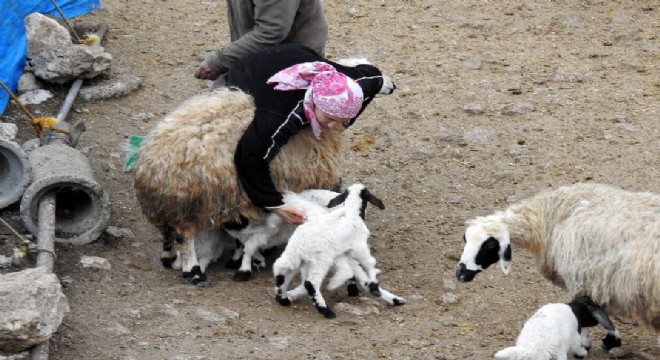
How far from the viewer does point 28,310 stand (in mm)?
6055

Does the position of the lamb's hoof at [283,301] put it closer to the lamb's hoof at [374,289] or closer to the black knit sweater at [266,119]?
the lamb's hoof at [374,289]

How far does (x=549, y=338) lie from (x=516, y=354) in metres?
0.26

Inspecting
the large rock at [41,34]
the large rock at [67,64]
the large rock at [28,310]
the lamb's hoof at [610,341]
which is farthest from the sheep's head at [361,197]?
the large rock at [41,34]

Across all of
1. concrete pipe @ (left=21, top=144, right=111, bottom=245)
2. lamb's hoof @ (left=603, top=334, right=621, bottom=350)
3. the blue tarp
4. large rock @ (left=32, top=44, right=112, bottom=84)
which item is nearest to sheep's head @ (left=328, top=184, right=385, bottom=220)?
concrete pipe @ (left=21, top=144, right=111, bottom=245)

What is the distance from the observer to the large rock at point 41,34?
11.1 m

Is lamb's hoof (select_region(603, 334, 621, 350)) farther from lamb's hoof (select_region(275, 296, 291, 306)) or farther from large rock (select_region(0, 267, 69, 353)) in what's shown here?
large rock (select_region(0, 267, 69, 353))

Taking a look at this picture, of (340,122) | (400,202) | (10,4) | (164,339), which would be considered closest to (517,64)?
(400,202)

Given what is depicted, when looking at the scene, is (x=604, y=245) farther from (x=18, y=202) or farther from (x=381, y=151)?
(x=18, y=202)

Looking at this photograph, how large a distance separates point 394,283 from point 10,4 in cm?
541

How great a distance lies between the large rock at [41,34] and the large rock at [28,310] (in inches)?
205

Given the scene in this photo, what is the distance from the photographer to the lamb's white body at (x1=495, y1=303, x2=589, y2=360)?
6023 mm

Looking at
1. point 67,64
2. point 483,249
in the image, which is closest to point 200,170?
point 483,249

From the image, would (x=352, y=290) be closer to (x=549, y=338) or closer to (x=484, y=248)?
(x=484, y=248)

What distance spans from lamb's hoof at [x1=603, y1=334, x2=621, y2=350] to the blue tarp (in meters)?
5.60
